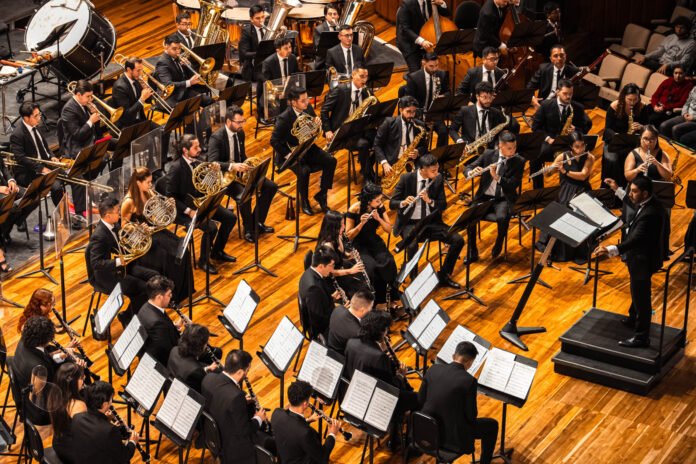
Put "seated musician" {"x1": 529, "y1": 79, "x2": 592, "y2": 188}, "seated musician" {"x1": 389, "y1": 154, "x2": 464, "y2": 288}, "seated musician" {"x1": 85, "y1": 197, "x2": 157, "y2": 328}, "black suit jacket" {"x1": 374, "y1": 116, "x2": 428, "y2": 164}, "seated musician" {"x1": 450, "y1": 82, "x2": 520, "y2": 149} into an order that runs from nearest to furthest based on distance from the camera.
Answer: "seated musician" {"x1": 85, "y1": 197, "x2": 157, "y2": 328} < "seated musician" {"x1": 389, "y1": 154, "x2": 464, "y2": 288} < "black suit jacket" {"x1": 374, "y1": 116, "x2": 428, "y2": 164} < "seated musician" {"x1": 450, "y1": 82, "x2": 520, "y2": 149} < "seated musician" {"x1": 529, "y1": 79, "x2": 592, "y2": 188}

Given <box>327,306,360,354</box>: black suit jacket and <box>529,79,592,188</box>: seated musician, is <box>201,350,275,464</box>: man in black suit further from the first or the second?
<box>529,79,592,188</box>: seated musician

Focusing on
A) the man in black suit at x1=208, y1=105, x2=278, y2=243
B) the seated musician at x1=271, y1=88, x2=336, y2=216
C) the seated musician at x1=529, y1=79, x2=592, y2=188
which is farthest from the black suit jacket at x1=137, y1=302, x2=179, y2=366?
the seated musician at x1=529, y1=79, x2=592, y2=188

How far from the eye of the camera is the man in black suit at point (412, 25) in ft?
36.6

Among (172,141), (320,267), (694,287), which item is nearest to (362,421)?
(320,267)

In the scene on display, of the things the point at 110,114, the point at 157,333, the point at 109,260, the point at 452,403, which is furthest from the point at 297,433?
the point at 110,114

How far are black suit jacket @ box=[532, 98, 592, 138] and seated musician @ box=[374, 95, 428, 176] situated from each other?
1.18 m

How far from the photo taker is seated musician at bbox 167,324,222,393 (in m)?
6.36

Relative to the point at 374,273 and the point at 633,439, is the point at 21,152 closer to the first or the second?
the point at 374,273

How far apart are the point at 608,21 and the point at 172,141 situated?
5.49m

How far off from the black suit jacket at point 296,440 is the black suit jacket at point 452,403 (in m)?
0.73

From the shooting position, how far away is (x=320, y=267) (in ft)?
23.6

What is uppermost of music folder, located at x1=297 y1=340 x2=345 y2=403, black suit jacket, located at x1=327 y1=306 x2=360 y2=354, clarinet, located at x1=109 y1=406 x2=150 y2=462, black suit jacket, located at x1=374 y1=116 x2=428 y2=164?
music folder, located at x1=297 y1=340 x2=345 y2=403

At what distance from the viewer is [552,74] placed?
1040 cm

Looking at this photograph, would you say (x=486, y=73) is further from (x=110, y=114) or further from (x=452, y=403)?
(x=452, y=403)
